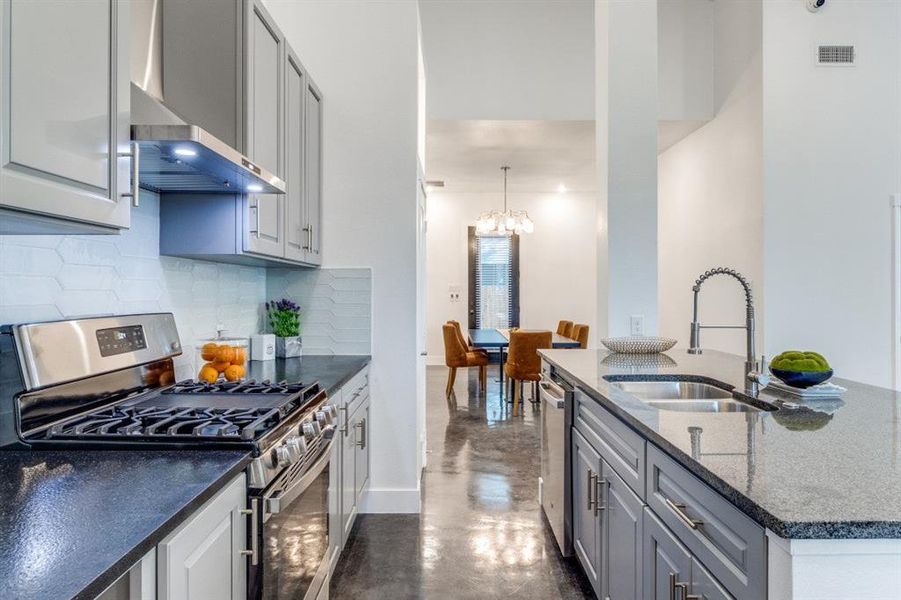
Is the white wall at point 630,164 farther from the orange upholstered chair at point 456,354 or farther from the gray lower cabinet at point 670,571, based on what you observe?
the orange upholstered chair at point 456,354

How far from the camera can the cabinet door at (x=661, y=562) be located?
1.26 m

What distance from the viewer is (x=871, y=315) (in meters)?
4.50

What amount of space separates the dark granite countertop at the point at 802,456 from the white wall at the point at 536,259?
7.44 meters

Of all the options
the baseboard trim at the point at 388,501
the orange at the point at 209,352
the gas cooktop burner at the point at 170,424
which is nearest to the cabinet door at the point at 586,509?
the baseboard trim at the point at 388,501

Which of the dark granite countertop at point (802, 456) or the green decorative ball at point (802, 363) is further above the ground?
the green decorative ball at point (802, 363)

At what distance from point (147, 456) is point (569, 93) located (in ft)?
16.8

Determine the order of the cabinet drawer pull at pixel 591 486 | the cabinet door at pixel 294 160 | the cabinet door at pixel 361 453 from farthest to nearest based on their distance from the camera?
the cabinet door at pixel 361 453 → the cabinet door at pixel 294 160 → the cabinet drawer pull at pixel 591 486

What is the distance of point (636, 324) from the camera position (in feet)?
11.2

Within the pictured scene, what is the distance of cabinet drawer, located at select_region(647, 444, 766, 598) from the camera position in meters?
0.95

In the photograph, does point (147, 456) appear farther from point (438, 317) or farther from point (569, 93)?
point (438, 317)

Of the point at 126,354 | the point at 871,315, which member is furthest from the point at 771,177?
the point at 126,354

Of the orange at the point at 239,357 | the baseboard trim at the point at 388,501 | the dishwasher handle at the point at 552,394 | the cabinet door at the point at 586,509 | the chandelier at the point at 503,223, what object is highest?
the chandelier at the point at 503,223

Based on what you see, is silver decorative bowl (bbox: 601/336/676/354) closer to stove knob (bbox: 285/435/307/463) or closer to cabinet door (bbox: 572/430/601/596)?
cabinet door (bbox: 572/430/601/596)

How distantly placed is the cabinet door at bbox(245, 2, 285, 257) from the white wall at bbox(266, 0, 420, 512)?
0.74 meters
